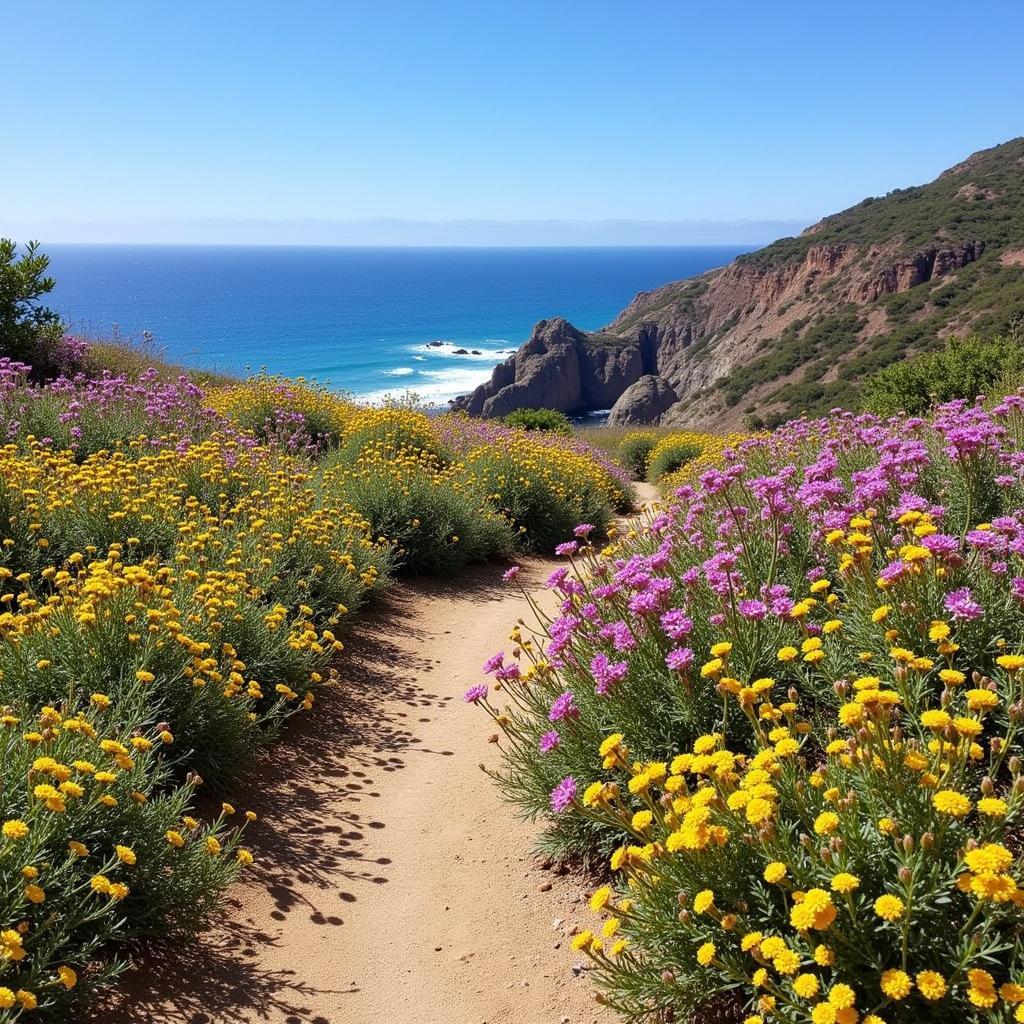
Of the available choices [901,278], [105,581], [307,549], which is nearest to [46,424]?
[307,549]

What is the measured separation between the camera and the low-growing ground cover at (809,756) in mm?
2490

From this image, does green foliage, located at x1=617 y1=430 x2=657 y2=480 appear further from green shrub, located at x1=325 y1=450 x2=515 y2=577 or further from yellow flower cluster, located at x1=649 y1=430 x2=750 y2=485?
green shrub, located at x1=325 y1=450 x2=515 y2=577

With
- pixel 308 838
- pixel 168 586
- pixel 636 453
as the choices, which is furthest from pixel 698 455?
pixel 308 838

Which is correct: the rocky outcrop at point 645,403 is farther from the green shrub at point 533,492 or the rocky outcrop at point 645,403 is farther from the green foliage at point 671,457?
the green shrub at point 533,492

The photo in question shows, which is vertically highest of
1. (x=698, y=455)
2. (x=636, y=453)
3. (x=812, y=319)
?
(x=812, y=319)

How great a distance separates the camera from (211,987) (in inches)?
143

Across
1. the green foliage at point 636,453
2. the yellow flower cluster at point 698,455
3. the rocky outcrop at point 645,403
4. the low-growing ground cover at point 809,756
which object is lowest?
the rocky outcrop at point 645,403

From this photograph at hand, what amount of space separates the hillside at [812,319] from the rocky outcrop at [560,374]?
0.15 m

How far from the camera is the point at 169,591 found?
5.32 meters

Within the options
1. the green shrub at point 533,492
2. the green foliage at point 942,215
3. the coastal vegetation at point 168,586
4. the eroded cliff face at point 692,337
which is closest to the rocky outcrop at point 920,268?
the eroded cliff face at point 692,337

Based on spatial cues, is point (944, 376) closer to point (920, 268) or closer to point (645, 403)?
point (920, 268)

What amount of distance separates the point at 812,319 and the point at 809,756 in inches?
2844

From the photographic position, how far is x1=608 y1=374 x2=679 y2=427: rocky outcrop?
68.5 m

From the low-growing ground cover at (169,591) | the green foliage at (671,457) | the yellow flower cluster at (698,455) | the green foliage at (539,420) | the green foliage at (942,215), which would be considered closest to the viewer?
the low-growing ground cover at (169,591)
